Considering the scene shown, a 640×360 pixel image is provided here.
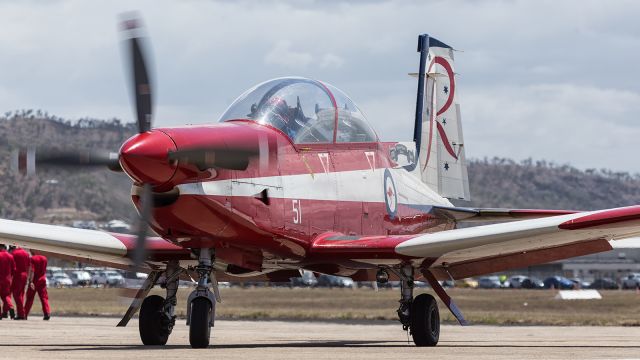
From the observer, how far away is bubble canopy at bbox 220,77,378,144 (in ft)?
55.2

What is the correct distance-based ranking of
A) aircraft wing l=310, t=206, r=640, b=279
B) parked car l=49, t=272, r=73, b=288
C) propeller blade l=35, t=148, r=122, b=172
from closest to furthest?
propeller blade l=35, t=148, r=122, b=172 < aircraft wing l=310, t=206, r=640, b=279 < parked car l=49, t=272, r=73, b=288

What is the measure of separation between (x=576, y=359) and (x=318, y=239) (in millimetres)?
5536

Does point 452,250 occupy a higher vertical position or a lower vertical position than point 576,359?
higher

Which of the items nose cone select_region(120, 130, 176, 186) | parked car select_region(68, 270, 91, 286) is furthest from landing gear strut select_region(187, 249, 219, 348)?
parked car select_region(68, 270, 91, 286)

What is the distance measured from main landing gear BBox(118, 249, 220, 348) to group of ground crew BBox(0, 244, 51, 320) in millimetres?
9293

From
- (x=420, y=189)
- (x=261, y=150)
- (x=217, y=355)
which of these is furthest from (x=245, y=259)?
(x=420, y=189)

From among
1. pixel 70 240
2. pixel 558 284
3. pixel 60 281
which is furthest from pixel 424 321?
pixel 60 281

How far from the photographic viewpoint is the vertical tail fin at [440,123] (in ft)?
77.2

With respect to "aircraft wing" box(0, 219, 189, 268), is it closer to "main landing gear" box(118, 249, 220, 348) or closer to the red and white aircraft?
the red and white aircraft

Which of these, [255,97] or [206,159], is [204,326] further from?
[255,97]

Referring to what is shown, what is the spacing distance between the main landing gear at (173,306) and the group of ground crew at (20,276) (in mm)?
9293

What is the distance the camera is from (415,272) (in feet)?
62.4

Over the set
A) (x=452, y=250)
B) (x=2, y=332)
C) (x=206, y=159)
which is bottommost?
(x=2, y=332)

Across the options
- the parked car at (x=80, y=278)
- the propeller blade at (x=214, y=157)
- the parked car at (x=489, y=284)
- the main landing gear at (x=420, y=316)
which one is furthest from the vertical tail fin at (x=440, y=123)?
the parked car at (x=80, y=278)
